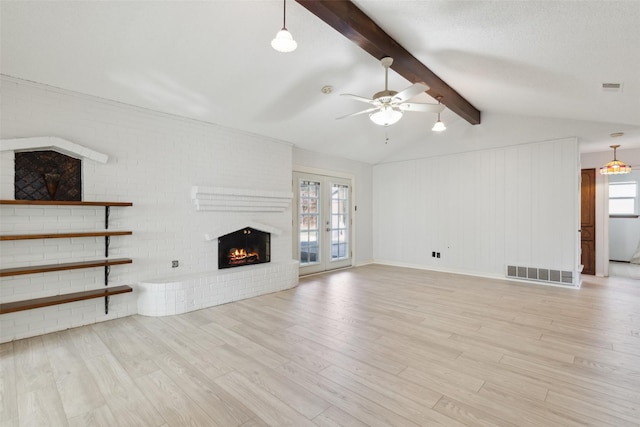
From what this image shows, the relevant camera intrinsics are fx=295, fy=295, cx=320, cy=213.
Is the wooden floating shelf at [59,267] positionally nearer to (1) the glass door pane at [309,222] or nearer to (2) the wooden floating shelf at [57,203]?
(2) the wooden floating shelf at [57,203]

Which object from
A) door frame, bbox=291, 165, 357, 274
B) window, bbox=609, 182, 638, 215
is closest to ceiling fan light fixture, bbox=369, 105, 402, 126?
door frame, bbox=291, 165, 357, 274

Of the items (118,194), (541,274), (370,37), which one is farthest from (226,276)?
(541,274)

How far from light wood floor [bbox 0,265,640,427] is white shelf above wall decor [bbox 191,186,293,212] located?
1510 mm

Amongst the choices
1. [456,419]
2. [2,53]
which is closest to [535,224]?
[456,419]

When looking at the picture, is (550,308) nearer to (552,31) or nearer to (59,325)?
(552,31)

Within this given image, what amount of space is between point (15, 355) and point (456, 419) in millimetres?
3711

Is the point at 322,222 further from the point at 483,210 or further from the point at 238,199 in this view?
the point at 483,210

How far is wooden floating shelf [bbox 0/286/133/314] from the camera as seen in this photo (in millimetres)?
2835

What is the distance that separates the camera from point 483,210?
19.7ft

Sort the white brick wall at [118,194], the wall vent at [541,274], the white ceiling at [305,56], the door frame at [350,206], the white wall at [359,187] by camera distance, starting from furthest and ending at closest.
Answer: the white wall at [359,187], the door frame at [350,206], the wall vent at [541,274], the white brick wall at [118,194], the white ceiling at [305,56]

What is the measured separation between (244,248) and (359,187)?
3.50 metres

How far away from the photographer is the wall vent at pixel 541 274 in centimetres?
512

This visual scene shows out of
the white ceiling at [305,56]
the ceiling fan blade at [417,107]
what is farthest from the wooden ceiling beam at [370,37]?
the ceiling fan blade at [417,107]

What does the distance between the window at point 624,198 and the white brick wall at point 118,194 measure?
32.3ft
